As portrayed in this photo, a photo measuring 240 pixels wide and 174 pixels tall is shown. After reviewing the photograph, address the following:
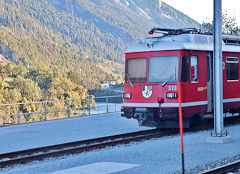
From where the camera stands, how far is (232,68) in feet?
60.1

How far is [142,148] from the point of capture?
1267 cm

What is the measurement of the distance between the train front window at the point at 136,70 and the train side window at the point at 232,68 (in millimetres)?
3594

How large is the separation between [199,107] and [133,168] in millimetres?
7027

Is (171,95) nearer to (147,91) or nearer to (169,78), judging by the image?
(169,78)

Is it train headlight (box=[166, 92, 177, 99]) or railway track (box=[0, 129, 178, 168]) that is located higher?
train headlight (box=[166, 92, 177, 99])

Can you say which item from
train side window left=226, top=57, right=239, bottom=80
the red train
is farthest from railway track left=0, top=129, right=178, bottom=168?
train side window left=226, top=57, right=239, bottom=80

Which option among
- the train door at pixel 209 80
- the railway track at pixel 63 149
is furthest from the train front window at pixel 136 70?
the train door at pixel 209 80

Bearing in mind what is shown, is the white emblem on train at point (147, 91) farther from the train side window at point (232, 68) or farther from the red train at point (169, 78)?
the train side window at point (232, 68)

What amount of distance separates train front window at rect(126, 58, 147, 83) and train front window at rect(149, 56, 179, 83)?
0.93ft

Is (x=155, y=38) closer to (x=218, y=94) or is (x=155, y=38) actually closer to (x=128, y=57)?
(x=128, y=57)

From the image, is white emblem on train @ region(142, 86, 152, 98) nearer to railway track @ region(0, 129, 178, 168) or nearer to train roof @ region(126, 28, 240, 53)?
train roof @ region(126, 28, 240, 53)

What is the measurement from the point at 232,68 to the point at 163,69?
3.75 meters

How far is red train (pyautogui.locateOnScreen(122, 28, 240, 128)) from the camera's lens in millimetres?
15617

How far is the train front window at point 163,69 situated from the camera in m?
15.6
